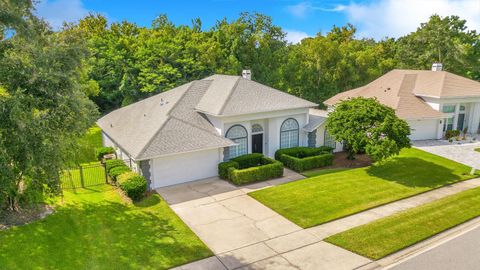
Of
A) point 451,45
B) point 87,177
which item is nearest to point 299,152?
point 87,177

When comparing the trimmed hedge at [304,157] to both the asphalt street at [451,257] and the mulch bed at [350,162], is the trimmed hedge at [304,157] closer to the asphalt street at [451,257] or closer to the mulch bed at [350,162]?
the mulch bed at [350,162]

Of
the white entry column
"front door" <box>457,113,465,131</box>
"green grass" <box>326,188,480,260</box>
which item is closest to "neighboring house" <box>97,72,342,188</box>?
"green grass" <box>326,188,480,260</box>

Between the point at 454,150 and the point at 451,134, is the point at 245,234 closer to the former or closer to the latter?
the point at 454,150

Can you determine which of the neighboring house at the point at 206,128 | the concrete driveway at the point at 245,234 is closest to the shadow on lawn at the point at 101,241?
the concrete driveway at the point at 245,234

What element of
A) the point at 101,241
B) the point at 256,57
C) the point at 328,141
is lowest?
the point at 101,241

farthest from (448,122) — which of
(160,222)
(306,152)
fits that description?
(160,222)

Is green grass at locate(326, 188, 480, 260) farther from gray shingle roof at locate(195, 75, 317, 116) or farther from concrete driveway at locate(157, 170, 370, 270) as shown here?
gray shingle roof at locate(195, 75, 317, 116)
